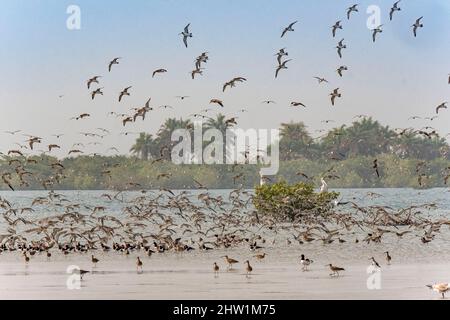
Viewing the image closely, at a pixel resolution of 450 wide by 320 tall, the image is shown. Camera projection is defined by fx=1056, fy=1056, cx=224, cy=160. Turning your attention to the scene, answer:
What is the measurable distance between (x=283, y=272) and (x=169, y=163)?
86.6m

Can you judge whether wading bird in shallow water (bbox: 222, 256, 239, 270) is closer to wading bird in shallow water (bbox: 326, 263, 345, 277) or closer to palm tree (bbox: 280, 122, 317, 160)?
wading bird in shallow water (bbox: 326, 263, 345, 277)

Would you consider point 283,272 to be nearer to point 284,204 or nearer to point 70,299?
point 70,299

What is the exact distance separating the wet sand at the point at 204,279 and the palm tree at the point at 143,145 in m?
83.1

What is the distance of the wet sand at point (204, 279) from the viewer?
2305 centimetres

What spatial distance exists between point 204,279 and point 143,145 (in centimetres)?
9054

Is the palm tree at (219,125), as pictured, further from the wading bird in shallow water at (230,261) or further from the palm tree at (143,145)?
the wading bird in shallow water at (230,261)

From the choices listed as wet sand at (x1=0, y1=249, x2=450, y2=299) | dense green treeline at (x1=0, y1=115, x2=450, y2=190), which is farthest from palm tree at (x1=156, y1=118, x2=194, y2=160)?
wet sand at (x1=0, y1=249, x2=450, y2=299)

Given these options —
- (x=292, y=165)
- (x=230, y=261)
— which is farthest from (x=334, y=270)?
(x=292, y=165)

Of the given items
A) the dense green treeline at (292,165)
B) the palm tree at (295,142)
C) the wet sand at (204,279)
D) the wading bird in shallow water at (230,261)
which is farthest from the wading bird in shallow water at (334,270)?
the palm tree at (295,142)

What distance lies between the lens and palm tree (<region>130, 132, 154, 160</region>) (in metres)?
116

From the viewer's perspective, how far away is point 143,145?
11600 centimetres
